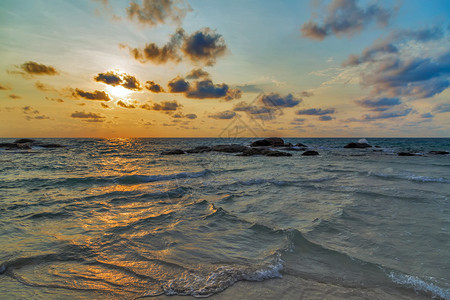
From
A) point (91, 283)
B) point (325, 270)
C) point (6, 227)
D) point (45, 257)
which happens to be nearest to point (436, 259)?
point (325, 270)

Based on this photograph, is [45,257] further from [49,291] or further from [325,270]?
[325,270]

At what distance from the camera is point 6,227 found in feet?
20.1

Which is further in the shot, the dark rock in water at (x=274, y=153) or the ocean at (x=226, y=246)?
the dark rock in water at (x=274, y=153)

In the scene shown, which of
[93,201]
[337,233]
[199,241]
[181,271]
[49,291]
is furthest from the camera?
[93,201]

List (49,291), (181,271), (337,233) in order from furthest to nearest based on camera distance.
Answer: (337,233)
(181,271)
(49,291)

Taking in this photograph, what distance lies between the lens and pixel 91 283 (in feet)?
11.9

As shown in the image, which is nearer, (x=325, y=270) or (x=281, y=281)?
(x=281, y=281)

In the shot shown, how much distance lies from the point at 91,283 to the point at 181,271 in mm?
1455

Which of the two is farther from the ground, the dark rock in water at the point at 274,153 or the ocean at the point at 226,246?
the dark rock in water at the point at 274,153

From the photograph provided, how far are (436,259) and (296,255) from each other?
2.78 meters

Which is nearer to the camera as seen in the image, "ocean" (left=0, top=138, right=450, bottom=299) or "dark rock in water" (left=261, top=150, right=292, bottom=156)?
"ocean" (left=0, top=138, right=450, bottom=299)

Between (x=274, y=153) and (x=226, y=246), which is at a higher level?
(x=274, y=153)

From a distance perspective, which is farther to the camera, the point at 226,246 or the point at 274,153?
the point at 274,153

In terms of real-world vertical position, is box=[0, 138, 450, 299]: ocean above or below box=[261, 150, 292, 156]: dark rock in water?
below
